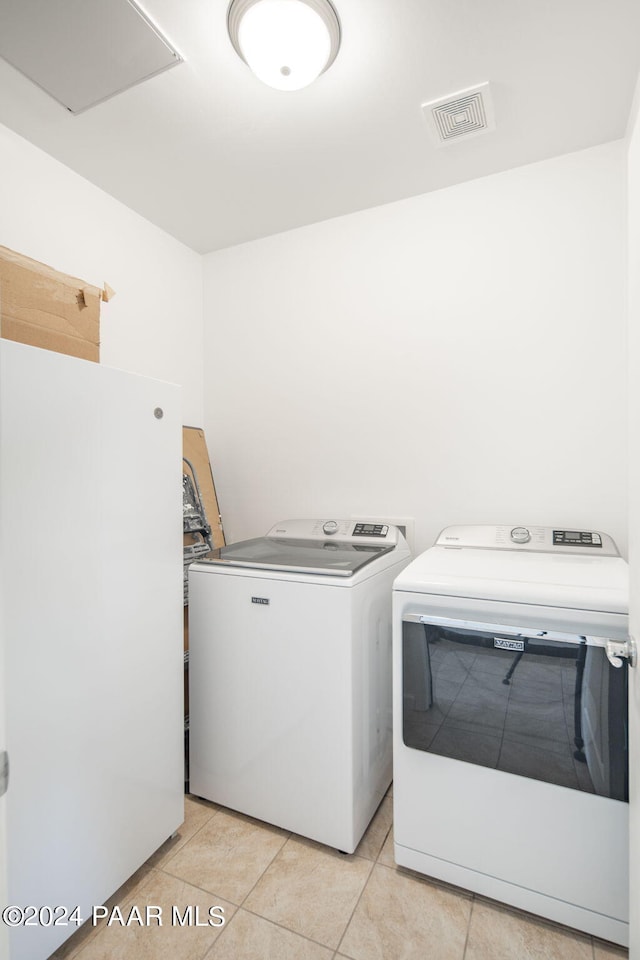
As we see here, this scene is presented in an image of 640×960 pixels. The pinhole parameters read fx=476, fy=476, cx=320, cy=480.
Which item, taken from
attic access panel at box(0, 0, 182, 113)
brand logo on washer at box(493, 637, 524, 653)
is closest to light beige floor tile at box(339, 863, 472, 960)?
brand logo on washer at box(493, 637, 524, 653)

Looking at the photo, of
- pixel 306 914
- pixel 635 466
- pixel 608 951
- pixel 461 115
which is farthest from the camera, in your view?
pixel 461 115

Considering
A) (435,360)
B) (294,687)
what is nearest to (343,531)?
(294,687)

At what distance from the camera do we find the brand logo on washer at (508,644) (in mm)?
1294

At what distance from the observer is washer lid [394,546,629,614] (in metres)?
1.25

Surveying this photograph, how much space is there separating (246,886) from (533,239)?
100 inches

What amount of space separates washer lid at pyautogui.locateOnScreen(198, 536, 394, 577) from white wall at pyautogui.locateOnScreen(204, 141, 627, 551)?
29 centimetres

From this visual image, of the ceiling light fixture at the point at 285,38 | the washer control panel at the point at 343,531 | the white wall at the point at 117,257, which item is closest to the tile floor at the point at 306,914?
the washer control panel at the point at 343,531

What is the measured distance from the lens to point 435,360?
215 cm

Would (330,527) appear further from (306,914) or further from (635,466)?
(635,466)

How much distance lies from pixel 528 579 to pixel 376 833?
42.6 inches

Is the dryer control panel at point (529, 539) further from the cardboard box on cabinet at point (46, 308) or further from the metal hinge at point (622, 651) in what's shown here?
the cardboard box on cabinet at point (46, 308)

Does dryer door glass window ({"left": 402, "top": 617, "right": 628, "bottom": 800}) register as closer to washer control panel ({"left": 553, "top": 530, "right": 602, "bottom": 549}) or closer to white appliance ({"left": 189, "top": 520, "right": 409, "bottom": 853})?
white appliance ({"left": 189, "top": 520, "right": 409, "bottom": 853})

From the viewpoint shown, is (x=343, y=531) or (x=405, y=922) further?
(x=343, y=531)

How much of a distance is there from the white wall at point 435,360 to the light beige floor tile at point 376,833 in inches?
42.9
